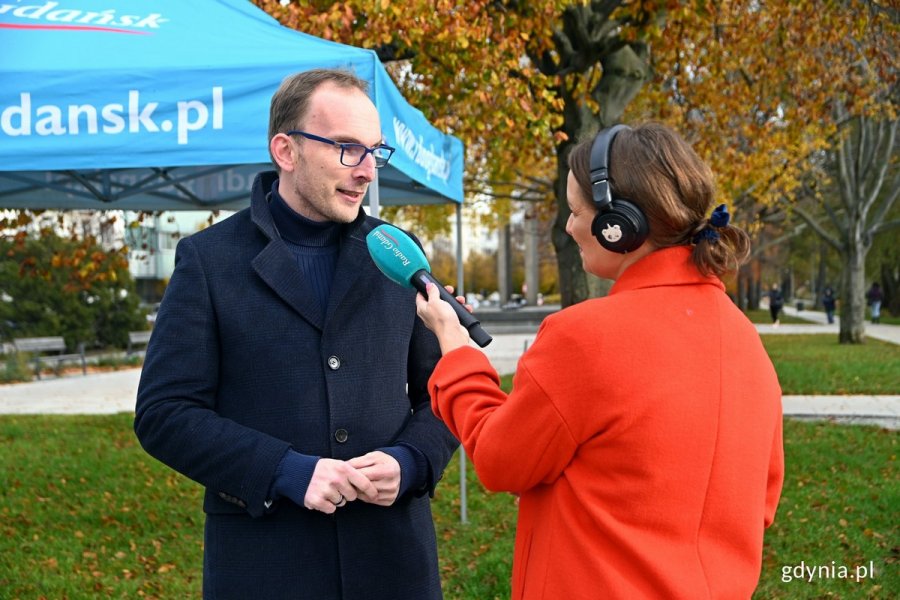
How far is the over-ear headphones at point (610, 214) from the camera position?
1.74 metres

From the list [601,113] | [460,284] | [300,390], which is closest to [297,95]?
[300,390]

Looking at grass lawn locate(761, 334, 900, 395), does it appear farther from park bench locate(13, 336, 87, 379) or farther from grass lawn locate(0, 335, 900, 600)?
park bench locate(13, 336, 87, 379)

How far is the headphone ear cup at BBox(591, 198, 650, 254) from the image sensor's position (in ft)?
5.71

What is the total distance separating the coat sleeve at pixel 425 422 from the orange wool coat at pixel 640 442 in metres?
0.54

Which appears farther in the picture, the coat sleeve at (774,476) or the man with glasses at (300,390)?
the man with glasses at (300,390)

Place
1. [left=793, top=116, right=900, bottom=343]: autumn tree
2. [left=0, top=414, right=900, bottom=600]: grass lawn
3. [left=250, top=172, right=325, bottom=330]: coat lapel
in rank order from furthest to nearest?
[left=793, top=116, right=900, bottom=343]: autumn tree → [left=0, top=414, right=900, bottom=600]: grass lawn → [left=250, top=172, right=325, bottom=330]: coat lapel

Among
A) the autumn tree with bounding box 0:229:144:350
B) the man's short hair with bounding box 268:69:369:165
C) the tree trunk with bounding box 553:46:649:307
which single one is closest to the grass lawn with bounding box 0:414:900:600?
the tree trunk with bounding box 553:46:649:307

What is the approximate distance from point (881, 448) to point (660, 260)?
8.55 m

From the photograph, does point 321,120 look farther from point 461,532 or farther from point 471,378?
point 461,532

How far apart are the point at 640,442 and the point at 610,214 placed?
455mm

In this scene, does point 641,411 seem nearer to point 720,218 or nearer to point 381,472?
point 720,218

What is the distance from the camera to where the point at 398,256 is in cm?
211

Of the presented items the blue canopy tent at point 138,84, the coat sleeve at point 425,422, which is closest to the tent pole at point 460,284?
the blue canopy tent at point 138,84

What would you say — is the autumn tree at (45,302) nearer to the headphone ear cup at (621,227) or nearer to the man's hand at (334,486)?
the man's hand at (334,486)
